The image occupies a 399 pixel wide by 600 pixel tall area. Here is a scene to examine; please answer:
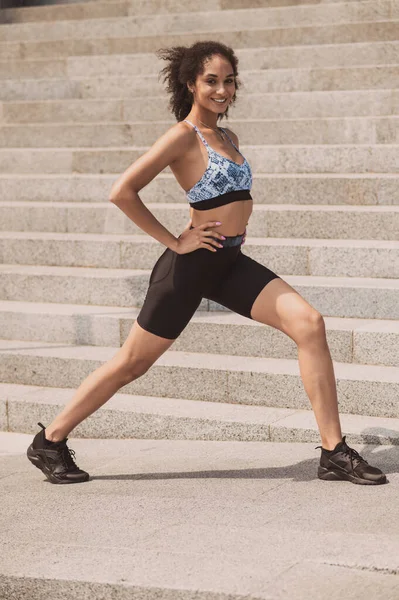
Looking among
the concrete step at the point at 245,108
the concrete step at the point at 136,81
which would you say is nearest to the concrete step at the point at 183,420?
the concrete step at the point at 245,108

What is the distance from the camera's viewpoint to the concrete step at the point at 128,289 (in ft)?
23.7

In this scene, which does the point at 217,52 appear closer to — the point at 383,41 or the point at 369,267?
the point at 369,267

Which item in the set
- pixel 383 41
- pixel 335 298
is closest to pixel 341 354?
pixel 335 298

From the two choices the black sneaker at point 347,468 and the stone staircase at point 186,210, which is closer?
the black sneaker at point 347,468

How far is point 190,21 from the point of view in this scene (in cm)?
1246

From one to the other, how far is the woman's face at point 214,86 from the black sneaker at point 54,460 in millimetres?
1748

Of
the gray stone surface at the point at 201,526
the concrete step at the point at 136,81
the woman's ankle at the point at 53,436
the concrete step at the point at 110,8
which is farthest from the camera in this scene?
the concrete step at the point at 110,8

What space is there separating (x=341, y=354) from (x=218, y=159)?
2.17 metres

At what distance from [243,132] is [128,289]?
2.57 metres

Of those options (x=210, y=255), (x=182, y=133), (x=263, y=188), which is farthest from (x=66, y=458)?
(x=263, y=188)

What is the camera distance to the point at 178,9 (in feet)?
42.6

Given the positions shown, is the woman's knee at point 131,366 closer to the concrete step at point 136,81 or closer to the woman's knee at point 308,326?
the woman's knee at point 308,326

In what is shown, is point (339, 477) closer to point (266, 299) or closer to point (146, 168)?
point (266, 299)

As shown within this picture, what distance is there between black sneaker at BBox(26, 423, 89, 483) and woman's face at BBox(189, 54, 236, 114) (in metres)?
1.75
